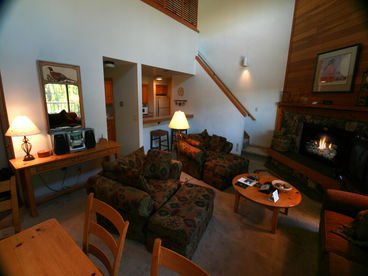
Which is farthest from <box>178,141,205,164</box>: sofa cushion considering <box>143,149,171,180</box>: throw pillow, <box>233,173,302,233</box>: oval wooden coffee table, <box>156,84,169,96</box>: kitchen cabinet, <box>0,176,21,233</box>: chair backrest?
<box>156,84,169,96</box>: kitchen cabinet

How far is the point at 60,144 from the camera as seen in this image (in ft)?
7.92

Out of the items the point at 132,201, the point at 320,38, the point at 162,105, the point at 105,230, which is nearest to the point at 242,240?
the point at 132,201

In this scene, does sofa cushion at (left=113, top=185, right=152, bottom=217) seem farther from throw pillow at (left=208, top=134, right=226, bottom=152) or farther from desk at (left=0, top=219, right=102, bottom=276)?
throw pillow at (left=208, top=134, right=226, bottom=152)

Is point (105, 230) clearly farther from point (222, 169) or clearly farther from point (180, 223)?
point (222, 169)

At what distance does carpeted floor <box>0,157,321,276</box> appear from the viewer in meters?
1.65

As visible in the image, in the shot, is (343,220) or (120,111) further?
(120,111)

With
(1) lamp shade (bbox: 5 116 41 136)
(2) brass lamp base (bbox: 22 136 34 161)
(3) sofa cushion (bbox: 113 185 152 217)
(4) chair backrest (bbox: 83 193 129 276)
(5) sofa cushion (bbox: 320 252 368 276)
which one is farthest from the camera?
(2) brass lamp base (bbox: 22 136 34 161)

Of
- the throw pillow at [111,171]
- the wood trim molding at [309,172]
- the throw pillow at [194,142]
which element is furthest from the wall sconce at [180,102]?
the throw pillow at [111,171]

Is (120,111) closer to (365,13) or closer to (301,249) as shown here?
(301,249)

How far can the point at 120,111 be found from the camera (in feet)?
13.5

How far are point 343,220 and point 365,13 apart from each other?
117 inches

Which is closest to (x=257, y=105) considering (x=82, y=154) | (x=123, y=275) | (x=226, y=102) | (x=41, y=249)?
(x=226, y=102)

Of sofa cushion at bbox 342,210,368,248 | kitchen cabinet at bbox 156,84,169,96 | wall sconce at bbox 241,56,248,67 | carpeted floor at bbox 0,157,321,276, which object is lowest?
carpeted floor at bbox 0,157,321,276

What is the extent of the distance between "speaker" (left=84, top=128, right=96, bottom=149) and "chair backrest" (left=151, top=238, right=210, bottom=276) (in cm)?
239
